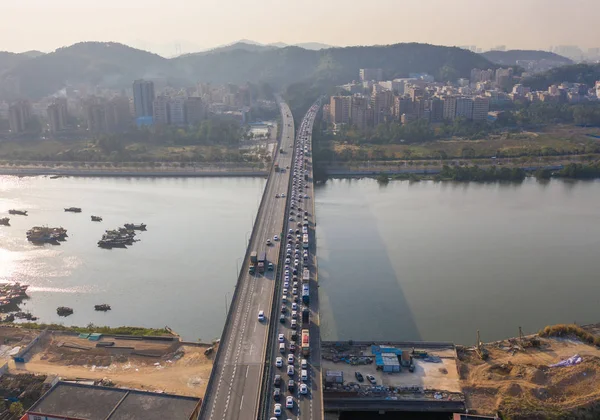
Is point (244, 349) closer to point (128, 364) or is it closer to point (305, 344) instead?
point (305, 344)

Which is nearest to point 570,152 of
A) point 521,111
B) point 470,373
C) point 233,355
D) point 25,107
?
point 521,111

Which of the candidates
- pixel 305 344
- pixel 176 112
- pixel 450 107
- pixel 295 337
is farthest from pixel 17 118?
pixel 305 344

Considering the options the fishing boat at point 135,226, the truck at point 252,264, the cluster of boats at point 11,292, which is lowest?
the cluster of boats at point 11,292

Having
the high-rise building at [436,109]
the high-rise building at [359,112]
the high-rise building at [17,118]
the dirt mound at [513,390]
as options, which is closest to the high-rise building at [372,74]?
the high-rise building at [436,109]

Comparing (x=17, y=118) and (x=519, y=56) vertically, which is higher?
(x=519, y=56)

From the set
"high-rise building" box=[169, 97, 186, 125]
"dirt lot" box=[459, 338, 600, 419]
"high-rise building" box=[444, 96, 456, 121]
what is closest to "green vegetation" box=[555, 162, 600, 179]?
"high-rise building" box=[444, 96, 456, 121]

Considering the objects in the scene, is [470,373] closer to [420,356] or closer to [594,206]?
[420,356]

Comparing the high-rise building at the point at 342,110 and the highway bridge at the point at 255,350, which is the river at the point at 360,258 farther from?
the high-rise building at the point at 342,110
